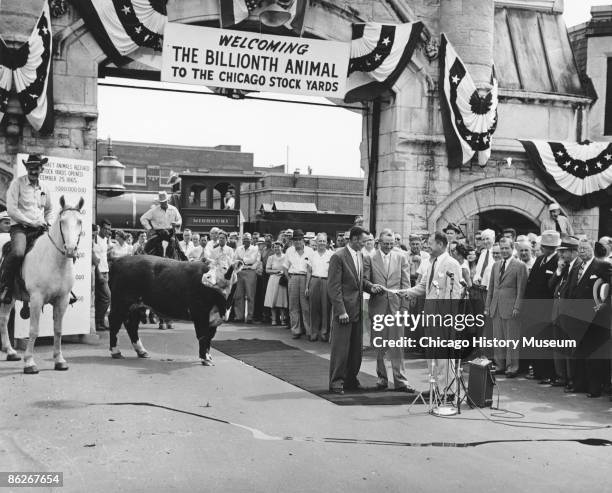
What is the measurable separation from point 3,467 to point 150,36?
37.1 ft

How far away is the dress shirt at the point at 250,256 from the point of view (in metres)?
19.0

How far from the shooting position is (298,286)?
658 inches

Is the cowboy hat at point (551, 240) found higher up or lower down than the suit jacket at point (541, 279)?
higher up

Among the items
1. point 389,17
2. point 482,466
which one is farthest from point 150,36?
point 482,466

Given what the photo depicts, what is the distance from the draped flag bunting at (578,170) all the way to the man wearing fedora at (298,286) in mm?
6646

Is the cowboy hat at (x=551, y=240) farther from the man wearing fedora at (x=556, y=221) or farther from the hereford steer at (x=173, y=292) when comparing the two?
the man wearing fedora at (x=556, y=221)

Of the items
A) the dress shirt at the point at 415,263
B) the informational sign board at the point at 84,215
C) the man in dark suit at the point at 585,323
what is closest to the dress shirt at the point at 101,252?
the informational sign board at the point at 84,215

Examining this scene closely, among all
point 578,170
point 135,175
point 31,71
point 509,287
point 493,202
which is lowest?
point 509,287

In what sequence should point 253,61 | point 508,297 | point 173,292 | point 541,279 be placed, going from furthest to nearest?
point 253,61 → point 173,292 → point 508,297 → point 541,279

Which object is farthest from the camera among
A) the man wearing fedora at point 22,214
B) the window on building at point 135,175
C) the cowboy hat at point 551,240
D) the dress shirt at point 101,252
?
the window on building at point 135,175

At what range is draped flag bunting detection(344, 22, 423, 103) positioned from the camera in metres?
18.0

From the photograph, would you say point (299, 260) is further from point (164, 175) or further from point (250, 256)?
point (164, 175)

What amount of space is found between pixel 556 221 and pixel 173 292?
10906 mm

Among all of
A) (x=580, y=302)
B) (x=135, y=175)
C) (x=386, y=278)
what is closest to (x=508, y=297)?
(x=580, y=302)
